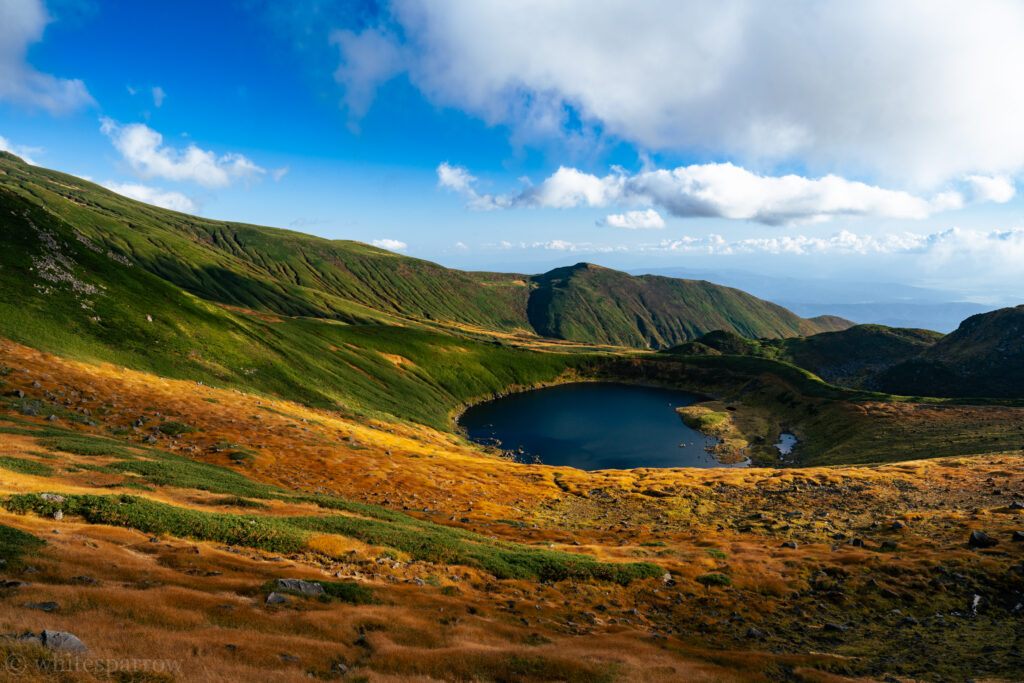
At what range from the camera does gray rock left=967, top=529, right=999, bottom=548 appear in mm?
32844

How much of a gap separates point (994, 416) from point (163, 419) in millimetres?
142652

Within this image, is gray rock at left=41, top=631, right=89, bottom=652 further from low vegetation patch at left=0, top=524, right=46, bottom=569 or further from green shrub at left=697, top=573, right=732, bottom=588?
green shrub at left=697, top=573, right=732, bottom=588

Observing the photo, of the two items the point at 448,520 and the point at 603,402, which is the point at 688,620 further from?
the point at 603,402

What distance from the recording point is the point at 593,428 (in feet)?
451

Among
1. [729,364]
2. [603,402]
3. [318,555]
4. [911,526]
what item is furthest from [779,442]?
[318,555]

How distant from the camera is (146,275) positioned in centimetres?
9812

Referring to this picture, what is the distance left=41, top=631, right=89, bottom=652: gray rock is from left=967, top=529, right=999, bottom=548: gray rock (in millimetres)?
50057

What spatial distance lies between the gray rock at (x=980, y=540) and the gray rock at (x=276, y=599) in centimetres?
4555

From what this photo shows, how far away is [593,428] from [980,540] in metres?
105

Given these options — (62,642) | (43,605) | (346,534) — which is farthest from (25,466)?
(62,642)

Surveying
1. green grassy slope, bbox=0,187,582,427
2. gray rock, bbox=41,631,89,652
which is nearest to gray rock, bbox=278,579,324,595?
gray rock, bbox=41,631,89,652

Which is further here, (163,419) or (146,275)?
(146,275)

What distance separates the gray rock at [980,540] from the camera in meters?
32.8

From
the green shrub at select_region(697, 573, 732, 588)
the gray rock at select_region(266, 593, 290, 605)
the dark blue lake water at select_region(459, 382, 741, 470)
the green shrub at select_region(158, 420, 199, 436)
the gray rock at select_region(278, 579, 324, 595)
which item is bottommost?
the dark blue lake water at select_region(459, 382, 741, 470)
